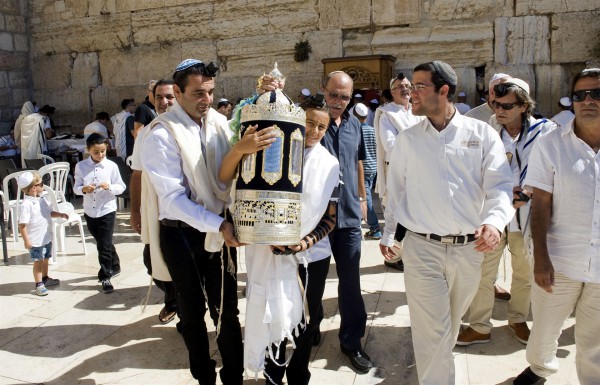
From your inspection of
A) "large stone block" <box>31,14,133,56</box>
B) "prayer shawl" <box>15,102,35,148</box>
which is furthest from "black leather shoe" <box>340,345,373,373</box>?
"large stone block" <box>31,14,133,56</box>

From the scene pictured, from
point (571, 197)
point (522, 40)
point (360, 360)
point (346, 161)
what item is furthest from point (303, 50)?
point (571, 197)

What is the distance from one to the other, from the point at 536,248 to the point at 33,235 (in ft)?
13.8

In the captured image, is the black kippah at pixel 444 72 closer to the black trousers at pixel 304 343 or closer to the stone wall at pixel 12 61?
the black trousers at pixel 304 343

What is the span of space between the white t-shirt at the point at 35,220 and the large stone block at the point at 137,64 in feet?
23.0

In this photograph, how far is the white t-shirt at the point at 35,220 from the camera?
4.53m

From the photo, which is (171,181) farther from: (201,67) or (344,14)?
(344,14)

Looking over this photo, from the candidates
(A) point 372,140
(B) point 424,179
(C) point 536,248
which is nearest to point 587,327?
(C) point 536,248

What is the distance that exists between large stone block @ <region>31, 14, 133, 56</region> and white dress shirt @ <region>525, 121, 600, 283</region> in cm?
1089

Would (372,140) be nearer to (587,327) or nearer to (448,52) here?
(587,327)

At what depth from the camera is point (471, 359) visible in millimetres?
3215

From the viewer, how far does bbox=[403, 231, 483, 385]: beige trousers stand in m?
2.53

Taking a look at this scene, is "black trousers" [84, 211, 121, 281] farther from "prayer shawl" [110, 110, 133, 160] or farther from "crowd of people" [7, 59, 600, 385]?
"prayer shawl" [110, 110, 133, 160]

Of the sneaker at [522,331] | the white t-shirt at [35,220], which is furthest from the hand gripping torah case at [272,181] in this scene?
the white t-shirt at [35,220]

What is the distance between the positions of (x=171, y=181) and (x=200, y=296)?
27.2 inches
